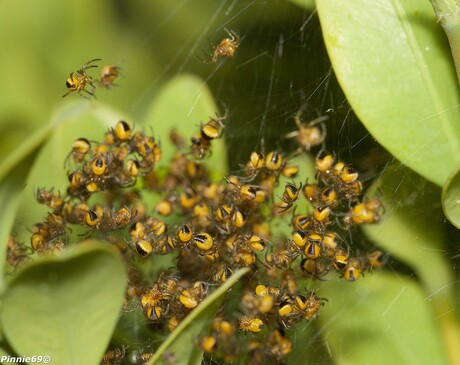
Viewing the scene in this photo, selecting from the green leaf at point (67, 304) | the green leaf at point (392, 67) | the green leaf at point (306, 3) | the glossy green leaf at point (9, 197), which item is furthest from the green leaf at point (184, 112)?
the green leaf at point (67, 304)

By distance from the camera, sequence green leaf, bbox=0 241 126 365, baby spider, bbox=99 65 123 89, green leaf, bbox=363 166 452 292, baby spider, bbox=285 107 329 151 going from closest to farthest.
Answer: green leaf, bbox=0 241 126 365 → green leaf, bbox=363 166 452 292 → baby spider, bbox=285 107 329 151 → baby spider, bbox=99 65 123 89

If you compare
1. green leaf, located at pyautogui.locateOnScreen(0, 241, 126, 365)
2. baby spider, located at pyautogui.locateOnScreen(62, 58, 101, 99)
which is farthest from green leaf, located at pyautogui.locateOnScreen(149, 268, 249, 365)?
baby spider, located at pyautogui.locateOnScreen(62, 58, 101, 99)

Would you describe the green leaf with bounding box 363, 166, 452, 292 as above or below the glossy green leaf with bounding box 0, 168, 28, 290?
below

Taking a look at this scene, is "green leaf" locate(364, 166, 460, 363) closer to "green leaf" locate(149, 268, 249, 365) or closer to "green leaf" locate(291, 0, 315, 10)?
"green leaf" locate(291, 0, 315, 10)

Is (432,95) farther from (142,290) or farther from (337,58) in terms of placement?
(142,290)

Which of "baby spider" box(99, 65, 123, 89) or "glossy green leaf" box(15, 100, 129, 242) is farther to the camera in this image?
"baby spider" box(99, 65, 123, 89)

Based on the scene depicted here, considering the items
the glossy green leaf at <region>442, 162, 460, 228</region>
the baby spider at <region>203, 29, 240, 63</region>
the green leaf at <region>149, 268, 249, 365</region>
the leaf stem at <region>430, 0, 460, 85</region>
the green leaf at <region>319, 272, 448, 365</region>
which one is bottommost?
the green leaf at <region>319, 272, 448, 365</region>

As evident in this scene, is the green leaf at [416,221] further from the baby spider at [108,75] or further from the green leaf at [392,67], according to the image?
the baby spider at [108,75]
